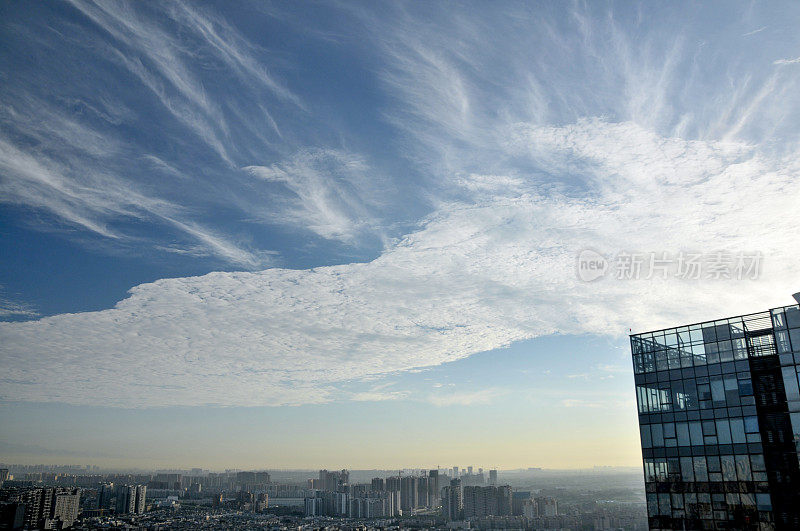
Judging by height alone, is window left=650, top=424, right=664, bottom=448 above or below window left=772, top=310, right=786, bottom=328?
below

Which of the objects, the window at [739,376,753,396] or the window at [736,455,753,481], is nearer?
the window at [736,455,753,481]

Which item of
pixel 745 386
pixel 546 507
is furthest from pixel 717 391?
pixel 546 507

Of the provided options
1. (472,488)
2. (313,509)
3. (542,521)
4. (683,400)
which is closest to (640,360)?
(683,400)

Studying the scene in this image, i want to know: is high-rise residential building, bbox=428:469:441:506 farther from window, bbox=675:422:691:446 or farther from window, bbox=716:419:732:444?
window, bbox=716:419:732:444

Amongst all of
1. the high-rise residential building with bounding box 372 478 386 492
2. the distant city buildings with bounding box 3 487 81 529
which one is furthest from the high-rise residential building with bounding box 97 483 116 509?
the high-rise residential building with bounding box 372 478 386 492

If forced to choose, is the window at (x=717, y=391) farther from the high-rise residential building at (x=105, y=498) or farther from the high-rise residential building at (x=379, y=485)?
the high-rise residential building at (x=379, y=485)

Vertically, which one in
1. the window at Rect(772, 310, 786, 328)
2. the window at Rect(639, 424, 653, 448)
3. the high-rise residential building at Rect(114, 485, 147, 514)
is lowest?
the high-rise residential building at Rect(114, 485, 147, 514)

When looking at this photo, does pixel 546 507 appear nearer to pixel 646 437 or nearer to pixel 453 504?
pixel 453 504

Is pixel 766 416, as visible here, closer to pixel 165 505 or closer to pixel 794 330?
pixel 794 330

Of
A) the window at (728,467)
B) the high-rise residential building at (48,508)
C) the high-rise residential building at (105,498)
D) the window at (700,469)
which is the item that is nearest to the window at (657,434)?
the window at (700,469)
